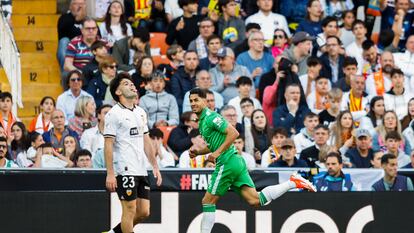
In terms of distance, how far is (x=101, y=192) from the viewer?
18.0 metres

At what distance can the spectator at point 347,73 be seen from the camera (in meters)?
22.9

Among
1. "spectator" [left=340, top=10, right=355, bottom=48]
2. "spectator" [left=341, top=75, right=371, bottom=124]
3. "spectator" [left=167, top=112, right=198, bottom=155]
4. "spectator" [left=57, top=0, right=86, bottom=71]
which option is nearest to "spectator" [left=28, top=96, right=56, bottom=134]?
"spectator" [left=167, top=112, right=198, bottom=155]

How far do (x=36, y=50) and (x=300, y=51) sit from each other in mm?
4284

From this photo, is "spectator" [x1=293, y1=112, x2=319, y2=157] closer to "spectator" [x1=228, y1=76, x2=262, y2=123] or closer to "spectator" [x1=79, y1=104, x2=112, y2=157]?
"spectator" [x1=228, y1=76, x2=262, y2=123]

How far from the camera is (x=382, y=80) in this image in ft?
75.5

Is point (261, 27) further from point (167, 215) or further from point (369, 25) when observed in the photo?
point (167, 215)

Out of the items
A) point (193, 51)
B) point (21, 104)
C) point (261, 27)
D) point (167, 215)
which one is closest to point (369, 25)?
point (261, 27)

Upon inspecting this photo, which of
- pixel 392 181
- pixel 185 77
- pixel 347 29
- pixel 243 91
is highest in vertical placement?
pixel 347 29

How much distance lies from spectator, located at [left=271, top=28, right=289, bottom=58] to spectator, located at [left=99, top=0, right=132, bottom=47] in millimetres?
2319

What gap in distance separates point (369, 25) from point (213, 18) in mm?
2900

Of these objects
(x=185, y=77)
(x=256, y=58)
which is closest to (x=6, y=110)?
(x=185, y=77)

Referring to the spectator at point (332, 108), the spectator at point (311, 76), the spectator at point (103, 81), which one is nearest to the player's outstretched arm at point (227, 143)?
the spectator at point (332, 108)

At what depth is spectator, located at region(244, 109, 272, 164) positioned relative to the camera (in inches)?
821

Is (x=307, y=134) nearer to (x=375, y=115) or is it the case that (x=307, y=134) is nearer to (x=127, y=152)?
(x=375, y=115)
